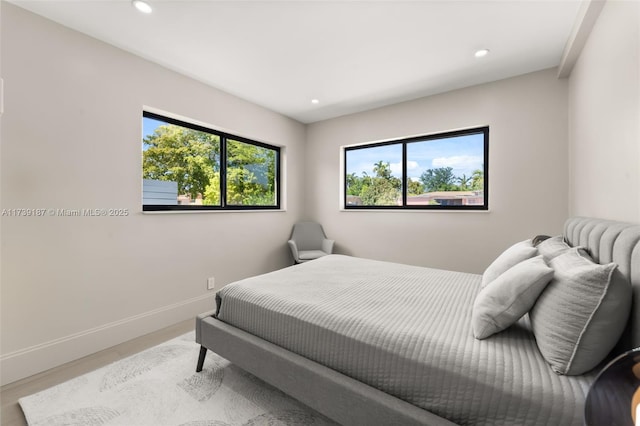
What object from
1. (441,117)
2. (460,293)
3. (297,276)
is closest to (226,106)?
(297,276)

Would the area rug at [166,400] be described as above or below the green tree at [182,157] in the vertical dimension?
below

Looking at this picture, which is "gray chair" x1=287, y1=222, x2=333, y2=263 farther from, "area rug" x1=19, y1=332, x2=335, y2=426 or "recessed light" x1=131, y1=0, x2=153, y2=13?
"recessed light" x1=131, y1=0, x2=153, y2=13

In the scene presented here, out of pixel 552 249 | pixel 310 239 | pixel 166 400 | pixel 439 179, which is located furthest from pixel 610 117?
pixel 310 239

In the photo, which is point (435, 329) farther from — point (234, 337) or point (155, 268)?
point (155, 268)

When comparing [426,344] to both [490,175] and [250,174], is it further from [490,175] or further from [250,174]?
[250,174]

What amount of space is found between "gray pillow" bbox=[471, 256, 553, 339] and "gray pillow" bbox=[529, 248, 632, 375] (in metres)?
0.12

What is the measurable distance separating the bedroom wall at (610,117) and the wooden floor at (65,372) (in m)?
3.37

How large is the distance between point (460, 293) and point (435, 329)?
25.5 inches

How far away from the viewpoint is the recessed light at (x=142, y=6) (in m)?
1.75

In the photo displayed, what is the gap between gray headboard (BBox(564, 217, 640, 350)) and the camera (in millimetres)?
884

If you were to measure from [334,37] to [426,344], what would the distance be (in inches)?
87.6

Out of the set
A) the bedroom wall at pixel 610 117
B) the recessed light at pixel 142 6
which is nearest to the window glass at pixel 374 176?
the bedroom wall at pixel 610 117

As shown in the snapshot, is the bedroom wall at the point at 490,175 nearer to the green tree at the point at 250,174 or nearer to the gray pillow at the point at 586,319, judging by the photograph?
the green tree at the point at 250,174

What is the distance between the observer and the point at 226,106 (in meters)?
3.12
